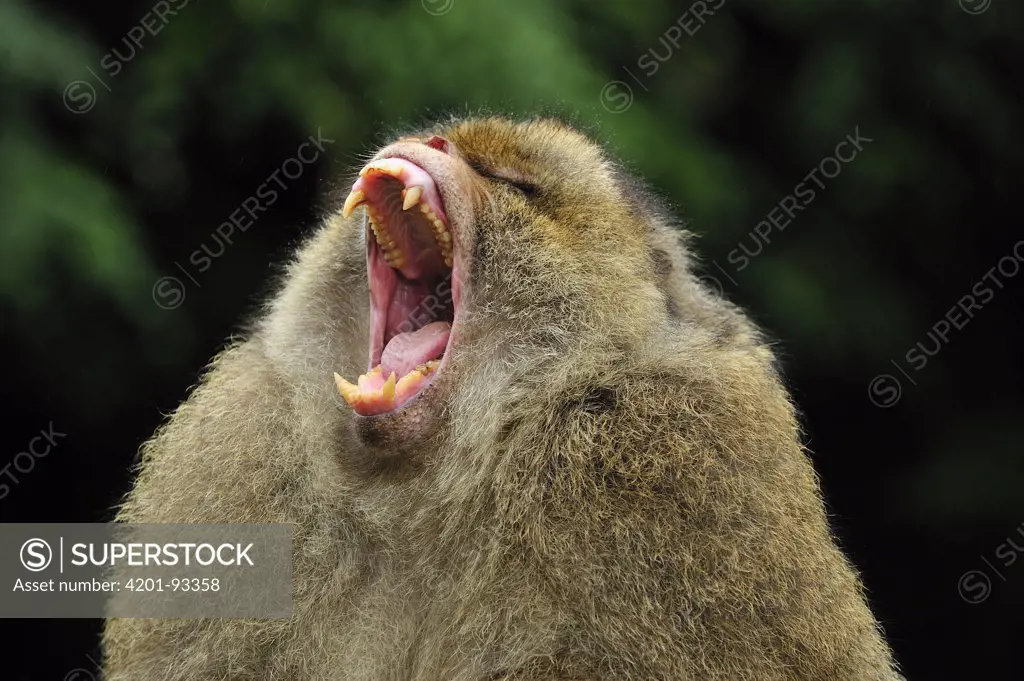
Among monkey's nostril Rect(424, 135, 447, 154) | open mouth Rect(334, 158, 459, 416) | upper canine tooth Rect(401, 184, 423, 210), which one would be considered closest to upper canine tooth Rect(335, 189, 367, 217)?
open mouth Rect(334, 158, 459, 416)

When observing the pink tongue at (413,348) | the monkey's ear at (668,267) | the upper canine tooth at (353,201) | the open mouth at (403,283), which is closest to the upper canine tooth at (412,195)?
the open mouth at (403,283)

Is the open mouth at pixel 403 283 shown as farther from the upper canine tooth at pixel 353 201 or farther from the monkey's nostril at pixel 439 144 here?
the monkey's nostril at pixel 439 144

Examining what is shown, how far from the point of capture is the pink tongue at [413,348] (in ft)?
10.4

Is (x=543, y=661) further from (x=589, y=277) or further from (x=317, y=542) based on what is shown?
(x=589, y=277)

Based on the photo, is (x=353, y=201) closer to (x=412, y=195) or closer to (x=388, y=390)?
(x=412, y=195)

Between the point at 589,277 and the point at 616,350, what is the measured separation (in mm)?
209

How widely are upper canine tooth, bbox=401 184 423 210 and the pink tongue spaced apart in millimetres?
364

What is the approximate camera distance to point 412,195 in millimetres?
3039

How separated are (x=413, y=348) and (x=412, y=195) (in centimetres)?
42

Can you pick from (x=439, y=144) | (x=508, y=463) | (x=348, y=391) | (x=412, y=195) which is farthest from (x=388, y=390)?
(x=439, y=144)

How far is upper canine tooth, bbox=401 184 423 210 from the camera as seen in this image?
3.03 meters

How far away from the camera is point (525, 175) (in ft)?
11.0

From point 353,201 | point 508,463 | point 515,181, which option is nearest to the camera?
point 508,463

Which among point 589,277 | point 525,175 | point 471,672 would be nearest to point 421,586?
point 471,672
